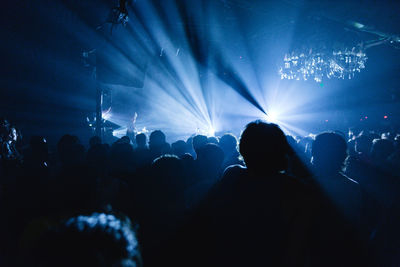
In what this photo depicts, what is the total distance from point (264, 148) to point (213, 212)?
1.73ft

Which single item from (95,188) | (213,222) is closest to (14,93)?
(95,188)

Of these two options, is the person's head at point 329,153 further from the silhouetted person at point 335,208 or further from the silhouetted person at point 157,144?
the silhouetted person at point 157,144

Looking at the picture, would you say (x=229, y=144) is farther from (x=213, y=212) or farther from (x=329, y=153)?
(x=213, y=212)

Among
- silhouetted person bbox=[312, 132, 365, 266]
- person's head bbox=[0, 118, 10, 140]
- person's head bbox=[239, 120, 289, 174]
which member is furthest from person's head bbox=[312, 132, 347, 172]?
person's head bbox=[0, 118, 10, 140]

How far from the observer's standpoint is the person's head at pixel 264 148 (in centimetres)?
140

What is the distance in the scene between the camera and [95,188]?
1928 millimetres

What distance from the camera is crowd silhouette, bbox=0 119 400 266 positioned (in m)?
0.61

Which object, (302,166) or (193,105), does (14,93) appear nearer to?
(302,166)

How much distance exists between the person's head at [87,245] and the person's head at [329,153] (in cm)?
204

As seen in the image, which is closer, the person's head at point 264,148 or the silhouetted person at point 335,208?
the person's head at point 264,148

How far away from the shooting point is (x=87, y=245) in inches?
21.8

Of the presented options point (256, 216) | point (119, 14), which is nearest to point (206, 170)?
point (256, 216)

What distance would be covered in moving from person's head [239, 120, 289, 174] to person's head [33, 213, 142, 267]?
97cm

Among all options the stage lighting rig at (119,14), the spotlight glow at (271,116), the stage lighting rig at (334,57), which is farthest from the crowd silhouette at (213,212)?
the spotlight glow at (271,116)
